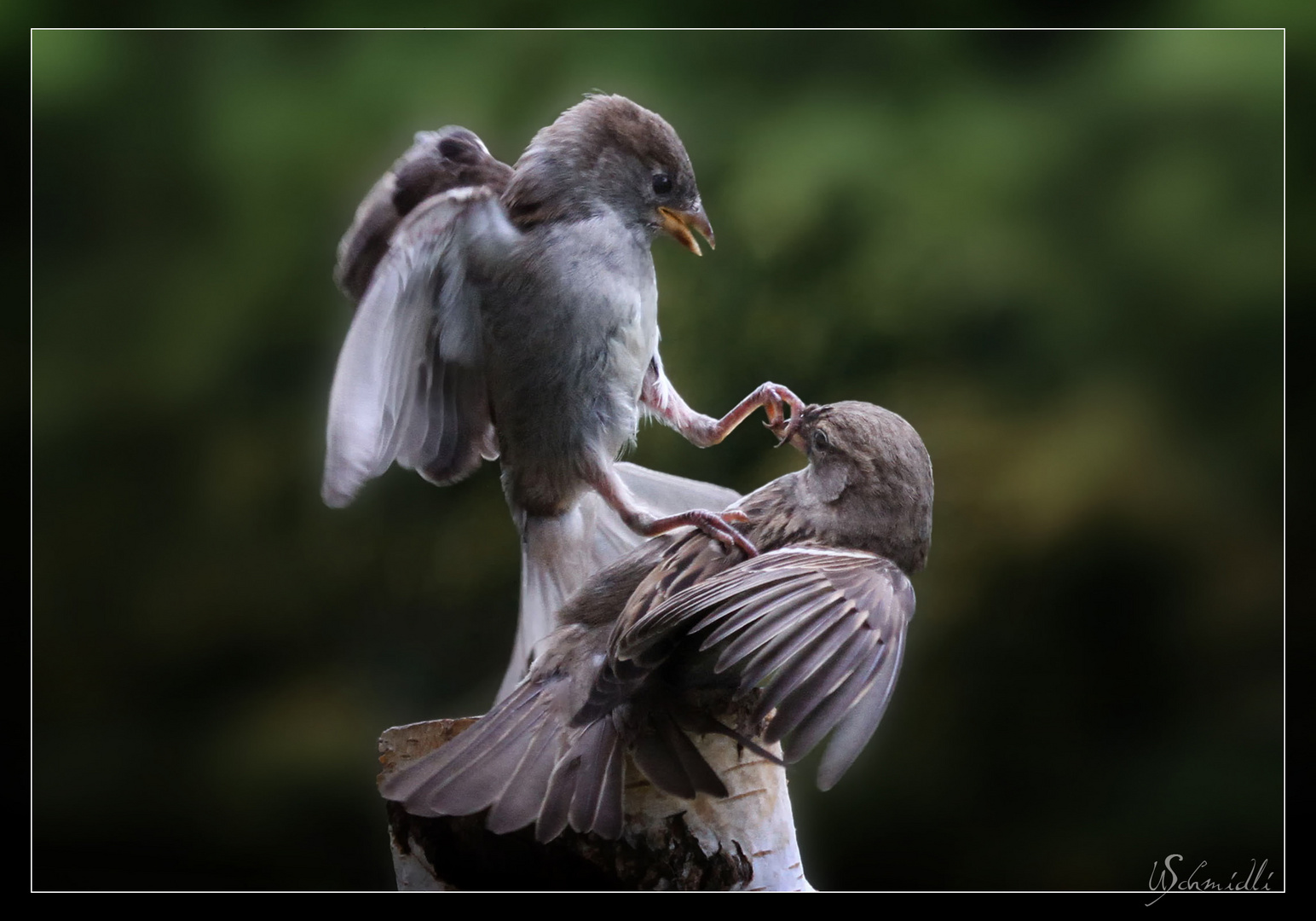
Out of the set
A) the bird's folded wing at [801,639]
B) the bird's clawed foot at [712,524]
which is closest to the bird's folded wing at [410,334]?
the bird's clawed foot at [712,524]

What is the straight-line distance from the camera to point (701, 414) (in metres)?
1.86

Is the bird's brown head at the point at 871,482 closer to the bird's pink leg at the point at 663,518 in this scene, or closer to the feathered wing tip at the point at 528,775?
the bird's pink leg at the point at 663,518

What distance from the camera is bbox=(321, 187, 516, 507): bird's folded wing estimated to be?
1.70 m

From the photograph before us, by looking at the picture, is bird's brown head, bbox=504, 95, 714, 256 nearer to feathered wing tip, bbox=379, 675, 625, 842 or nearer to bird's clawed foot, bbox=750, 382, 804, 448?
bird's clawed foot, bbox=750, 382, 804, 448

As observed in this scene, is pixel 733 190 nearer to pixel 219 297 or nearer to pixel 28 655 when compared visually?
pixel 219 297

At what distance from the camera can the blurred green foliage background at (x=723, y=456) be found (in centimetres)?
199

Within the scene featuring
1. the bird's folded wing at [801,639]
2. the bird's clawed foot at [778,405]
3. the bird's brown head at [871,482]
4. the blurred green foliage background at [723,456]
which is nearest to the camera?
the bird's folded wing at [801,639]

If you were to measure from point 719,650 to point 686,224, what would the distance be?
0.58 m

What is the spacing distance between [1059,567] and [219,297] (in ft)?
4.80

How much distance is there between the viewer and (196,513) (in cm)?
204

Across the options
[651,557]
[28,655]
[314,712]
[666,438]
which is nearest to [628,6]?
[666,438]

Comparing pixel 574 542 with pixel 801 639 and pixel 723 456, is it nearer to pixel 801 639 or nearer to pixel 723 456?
pixel 723 456

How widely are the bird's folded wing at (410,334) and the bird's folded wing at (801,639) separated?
451 mm

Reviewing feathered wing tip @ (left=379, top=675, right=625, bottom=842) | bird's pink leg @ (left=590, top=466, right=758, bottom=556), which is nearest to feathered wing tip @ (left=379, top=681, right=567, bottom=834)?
feathered wing tip @ (left=379, top=675, right=625, bottom=842)
